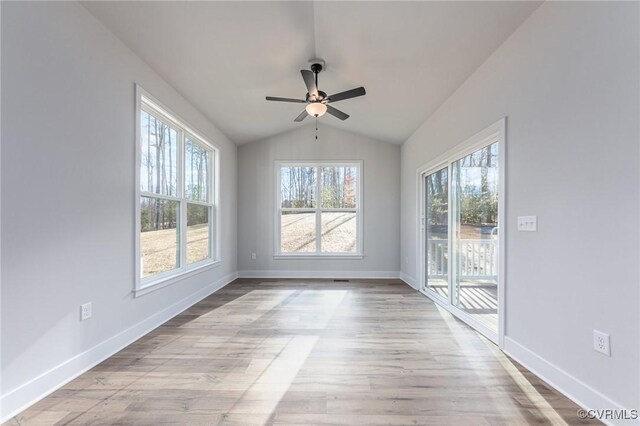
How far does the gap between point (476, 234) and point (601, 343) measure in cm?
152

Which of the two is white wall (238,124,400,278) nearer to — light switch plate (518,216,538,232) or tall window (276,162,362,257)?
tall window (276,162,362,257)

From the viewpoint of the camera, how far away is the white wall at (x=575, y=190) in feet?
4.90

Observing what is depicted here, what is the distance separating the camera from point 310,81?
2797 millimetres

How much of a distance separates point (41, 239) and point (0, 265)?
25cm

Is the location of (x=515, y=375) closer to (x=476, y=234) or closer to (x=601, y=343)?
(x=601, y=343)

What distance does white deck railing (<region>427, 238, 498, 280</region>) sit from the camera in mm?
2771

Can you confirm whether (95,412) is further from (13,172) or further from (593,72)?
(593,72)

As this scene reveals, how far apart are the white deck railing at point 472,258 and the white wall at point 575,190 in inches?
14.9

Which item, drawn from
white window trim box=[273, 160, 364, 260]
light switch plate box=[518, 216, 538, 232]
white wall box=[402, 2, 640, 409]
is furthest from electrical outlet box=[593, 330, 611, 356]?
white window trim box=[273, 160, 364, 260]

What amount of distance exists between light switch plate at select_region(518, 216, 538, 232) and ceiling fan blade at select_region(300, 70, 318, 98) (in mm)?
2155

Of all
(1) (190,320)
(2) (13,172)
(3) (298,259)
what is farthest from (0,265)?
(3) (298,259)

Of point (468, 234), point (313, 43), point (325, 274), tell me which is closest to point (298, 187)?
point (325, 274)

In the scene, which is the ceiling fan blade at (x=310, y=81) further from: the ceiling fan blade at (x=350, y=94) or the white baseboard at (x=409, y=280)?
the white baseboard at (x=409, y=280)

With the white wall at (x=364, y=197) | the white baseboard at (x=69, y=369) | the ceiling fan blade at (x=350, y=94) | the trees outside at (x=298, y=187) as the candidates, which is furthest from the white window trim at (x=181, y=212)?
the ceiling fan blade at (x=350, y=94)
